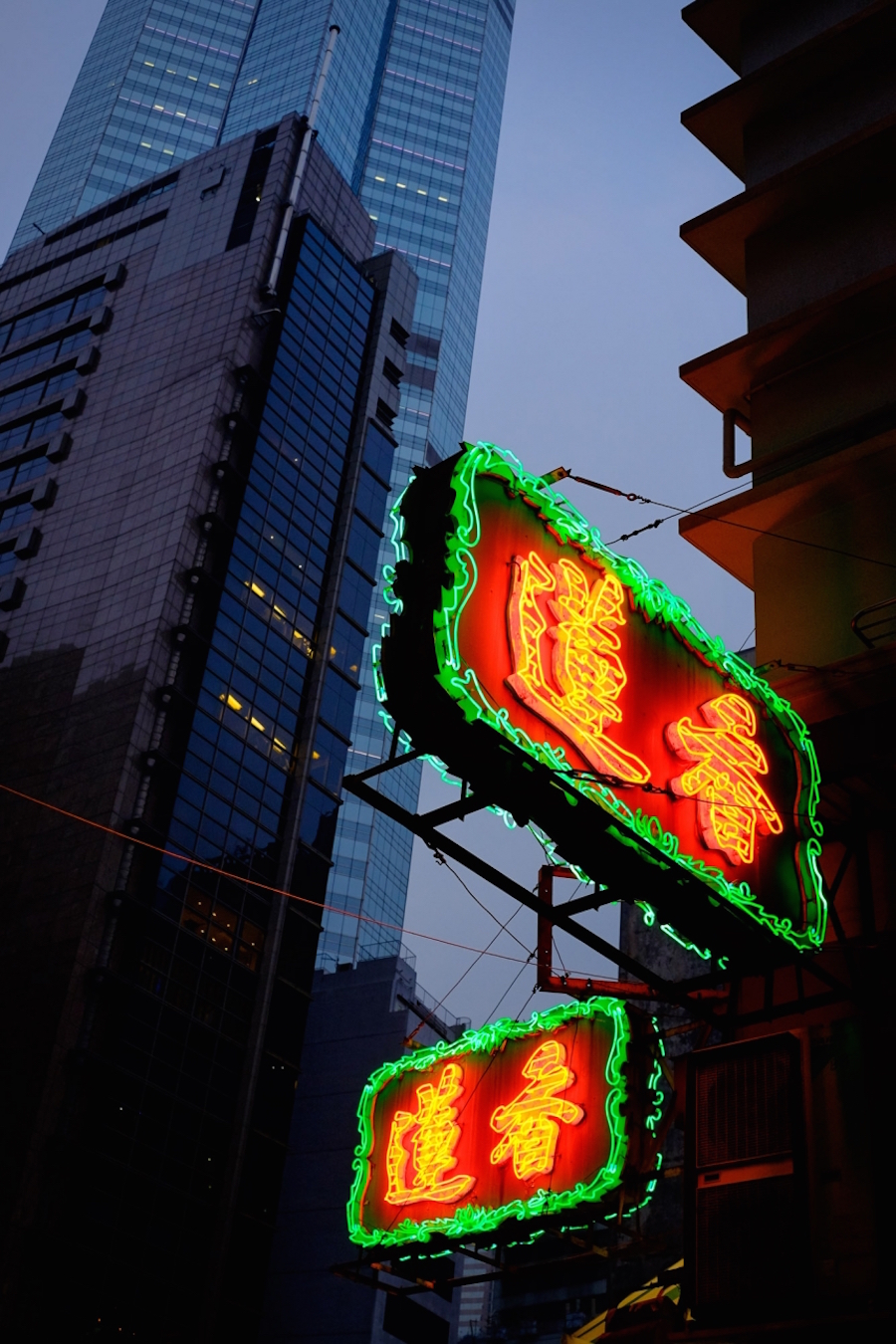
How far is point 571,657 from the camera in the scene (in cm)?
991

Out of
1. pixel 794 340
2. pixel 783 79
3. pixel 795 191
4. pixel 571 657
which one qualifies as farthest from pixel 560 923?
pixel 783 79

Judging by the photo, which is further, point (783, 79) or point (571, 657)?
point (783, 79)

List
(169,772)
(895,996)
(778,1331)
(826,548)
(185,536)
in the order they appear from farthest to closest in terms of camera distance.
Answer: (185,536), (169,772), (826,548), (895,996), (778,1331)

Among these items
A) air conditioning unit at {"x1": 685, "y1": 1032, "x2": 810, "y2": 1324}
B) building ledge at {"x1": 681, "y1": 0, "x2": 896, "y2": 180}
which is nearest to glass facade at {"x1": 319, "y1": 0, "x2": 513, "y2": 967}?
building ledge at {"x1": 681, "y1": 0, "x2": 896, "y2": 180}

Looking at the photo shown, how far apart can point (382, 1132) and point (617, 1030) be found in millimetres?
3103

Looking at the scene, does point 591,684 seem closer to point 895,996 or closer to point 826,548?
point 895,996

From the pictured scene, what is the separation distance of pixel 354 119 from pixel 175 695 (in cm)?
14295

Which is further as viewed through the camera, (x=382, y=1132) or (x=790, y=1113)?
(x=382, y=1132)

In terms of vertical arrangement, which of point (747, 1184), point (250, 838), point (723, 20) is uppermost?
point (250, 838)

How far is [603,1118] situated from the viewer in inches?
460

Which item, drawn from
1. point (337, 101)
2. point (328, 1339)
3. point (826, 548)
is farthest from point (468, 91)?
point (826, 548)

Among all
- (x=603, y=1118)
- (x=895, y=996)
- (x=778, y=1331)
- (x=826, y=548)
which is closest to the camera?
(x=778, y=1331)

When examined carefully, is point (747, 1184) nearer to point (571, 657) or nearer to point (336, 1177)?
point (571, 657)

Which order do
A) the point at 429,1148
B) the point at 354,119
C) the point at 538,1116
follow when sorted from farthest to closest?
the point at 354,119
the point at 429,1148
the point at 538,1116
